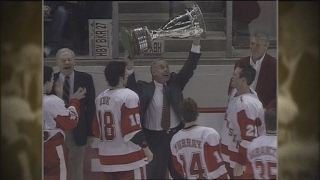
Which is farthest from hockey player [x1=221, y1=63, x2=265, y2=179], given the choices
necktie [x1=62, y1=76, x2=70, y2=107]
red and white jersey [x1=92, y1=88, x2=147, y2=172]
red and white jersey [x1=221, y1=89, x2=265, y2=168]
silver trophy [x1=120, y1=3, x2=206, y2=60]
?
necktie [x1=62, y1=76, x2=70, y2=107]

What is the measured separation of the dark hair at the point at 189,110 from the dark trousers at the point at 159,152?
0.05 m

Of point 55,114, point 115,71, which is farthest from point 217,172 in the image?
point 55,114

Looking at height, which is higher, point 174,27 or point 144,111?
point 174,27

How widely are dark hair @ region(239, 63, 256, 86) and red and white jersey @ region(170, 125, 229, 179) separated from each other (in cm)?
23

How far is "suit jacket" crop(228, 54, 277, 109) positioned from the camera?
109 inches

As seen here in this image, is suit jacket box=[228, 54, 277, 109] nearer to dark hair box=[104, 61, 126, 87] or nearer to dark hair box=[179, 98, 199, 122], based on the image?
dark hair box=[179, 98, 199, 122]

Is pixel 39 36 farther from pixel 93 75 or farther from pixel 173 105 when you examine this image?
pixel 173 105

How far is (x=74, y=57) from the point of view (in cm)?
277

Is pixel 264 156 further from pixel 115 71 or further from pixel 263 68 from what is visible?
pixel 115 71

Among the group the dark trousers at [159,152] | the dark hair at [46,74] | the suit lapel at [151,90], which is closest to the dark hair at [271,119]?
the dark trousers at [159,152]

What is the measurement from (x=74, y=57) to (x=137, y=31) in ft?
0.85

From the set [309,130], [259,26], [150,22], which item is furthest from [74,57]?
[309,130]

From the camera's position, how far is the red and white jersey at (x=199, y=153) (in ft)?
9.18

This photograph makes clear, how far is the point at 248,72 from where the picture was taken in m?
2.80
